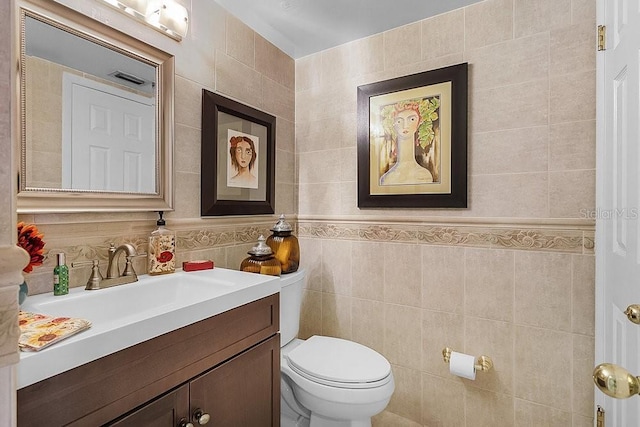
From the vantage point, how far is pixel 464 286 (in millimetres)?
1674

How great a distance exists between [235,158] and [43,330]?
3.91 ft

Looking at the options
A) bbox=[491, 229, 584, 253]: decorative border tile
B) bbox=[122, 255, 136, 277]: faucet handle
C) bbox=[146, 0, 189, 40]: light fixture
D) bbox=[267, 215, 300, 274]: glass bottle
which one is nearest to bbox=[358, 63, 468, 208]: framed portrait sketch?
bbox=[491, 229, 584, 253]: decorative border tile

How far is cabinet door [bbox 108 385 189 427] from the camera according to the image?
0.80m

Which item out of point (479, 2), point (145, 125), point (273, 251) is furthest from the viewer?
point (273, 251)

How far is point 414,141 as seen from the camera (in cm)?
179

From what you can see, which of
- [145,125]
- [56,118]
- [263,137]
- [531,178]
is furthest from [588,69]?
[56,118]

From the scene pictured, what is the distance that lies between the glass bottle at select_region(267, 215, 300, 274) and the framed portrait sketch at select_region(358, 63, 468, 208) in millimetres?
464

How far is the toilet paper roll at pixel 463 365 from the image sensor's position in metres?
1.56

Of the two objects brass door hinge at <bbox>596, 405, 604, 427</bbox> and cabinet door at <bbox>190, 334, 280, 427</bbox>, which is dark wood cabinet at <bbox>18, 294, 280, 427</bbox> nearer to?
cabinet door at <bbox>190, 334, 280, 427</bbox>

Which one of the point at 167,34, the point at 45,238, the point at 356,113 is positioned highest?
the point at 167,34

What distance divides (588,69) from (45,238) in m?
2.13

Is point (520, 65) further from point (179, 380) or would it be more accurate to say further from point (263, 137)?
point (179, 380)

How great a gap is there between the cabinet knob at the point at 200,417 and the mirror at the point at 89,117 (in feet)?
2.46

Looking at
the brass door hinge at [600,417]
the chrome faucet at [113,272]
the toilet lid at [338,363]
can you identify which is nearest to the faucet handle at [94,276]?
the chrome faucet at [113,272]
